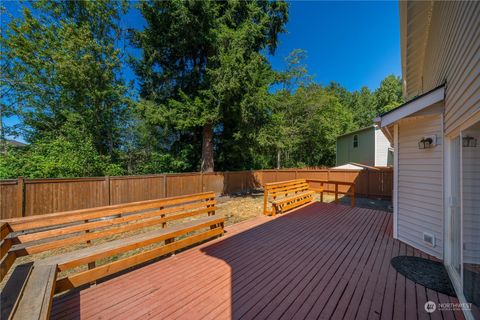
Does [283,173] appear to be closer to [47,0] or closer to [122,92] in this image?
[122,92]

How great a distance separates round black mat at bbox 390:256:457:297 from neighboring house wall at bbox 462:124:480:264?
0.42 m

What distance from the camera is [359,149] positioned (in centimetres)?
1742

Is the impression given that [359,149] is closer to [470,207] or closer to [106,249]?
[470,207]

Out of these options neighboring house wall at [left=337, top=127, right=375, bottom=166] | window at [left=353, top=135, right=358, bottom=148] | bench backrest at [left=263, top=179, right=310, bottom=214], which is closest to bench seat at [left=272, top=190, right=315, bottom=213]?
bench backrest at [left=263, top=179, right=310, bottom=214]

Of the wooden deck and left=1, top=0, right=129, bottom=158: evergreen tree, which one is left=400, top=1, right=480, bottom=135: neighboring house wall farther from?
left=1, top=0, right=129, bottom=158: evergreen tree

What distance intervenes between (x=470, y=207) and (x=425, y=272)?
45.1 inches

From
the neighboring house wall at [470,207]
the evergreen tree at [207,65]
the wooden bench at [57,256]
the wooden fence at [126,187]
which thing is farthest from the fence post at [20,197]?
the neighboring house wall at [470,207]

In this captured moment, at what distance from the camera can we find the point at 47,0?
11422 mm

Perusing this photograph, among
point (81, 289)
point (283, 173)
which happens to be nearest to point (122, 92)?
point (283, 173)

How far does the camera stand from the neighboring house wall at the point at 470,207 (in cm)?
279

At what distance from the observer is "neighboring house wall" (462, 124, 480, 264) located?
110 inches

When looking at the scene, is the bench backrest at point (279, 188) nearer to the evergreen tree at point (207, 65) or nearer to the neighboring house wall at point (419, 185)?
the neighboring house wall at point (419, 185)

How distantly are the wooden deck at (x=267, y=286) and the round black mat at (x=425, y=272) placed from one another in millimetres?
145

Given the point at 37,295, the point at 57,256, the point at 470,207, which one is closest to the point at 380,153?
the point at 470,207
